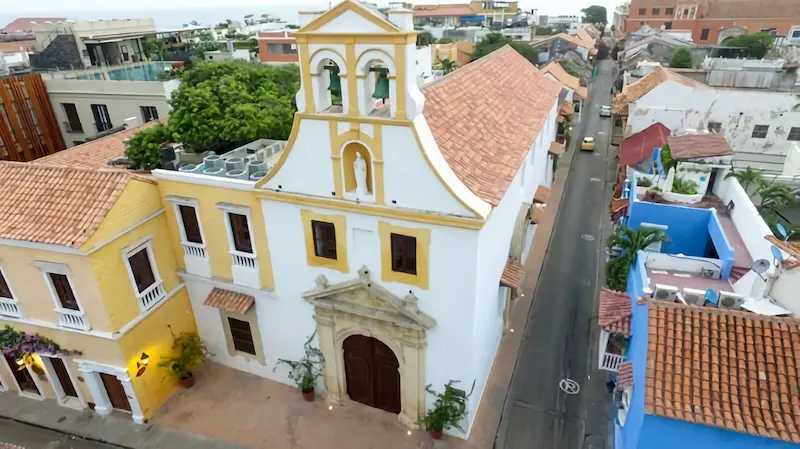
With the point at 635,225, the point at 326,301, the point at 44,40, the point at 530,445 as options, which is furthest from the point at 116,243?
the point at 44,40

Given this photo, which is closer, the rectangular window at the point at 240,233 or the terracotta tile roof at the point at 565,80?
the rectangular window at the point at 240,233

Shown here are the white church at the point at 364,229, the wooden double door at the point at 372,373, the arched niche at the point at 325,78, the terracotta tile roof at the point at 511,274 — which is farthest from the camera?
the terracotta tile roof at the point at 511,274

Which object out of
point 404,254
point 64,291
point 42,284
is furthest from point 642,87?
point 42,284

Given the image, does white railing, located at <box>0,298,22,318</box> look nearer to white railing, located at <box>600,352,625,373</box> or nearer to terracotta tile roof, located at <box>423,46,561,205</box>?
terracotta tile roof, located at <box>423,46,561,205</box>

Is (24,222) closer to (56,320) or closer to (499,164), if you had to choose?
(56,320)

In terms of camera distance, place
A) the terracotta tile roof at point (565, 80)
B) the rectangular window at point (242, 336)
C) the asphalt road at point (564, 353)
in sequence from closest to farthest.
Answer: the asphalt road at point (564, 353)
the rectangular window at point (242, 336)
the terracotta tile roof at point (565, 80)

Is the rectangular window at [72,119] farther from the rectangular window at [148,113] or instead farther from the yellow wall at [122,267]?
the yellow wall at [122,267]

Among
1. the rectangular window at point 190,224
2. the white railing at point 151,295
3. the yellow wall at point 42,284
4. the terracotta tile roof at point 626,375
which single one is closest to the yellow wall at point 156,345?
the white railing at point 151,295
